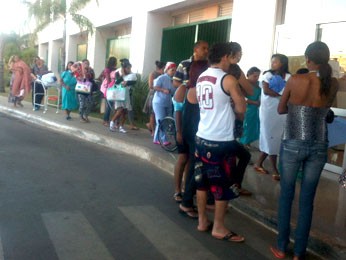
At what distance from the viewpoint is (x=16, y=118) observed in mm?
13695

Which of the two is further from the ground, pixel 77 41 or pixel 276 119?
pixel 77 41

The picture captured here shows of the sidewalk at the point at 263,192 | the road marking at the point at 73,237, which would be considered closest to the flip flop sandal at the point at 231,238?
the sidewalk at the point at 263,192

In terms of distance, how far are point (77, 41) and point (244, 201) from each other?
18529 mm

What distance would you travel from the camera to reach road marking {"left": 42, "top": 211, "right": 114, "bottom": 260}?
3.96 meters

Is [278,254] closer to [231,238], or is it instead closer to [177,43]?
[231,238]

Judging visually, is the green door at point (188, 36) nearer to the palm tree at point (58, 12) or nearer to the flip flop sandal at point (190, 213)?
the palm tree at point (58, 12)

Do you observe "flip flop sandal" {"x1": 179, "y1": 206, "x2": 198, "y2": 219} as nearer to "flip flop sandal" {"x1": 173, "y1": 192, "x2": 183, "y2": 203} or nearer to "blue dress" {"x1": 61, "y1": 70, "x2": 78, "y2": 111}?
"flip flop sandal" {"x1": 173, "y1": 192, "x2": 183, "y2": 203}

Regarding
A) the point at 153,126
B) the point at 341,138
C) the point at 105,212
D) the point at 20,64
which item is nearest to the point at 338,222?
the point at 341,138

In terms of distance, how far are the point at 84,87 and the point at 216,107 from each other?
771 centimetres

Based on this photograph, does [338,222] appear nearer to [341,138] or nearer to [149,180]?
[341,138]

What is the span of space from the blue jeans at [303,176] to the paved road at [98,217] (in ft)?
1.31

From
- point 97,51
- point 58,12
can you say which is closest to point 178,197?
point 58,12

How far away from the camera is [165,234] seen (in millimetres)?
4590

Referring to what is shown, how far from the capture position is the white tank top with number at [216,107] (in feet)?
14.0
